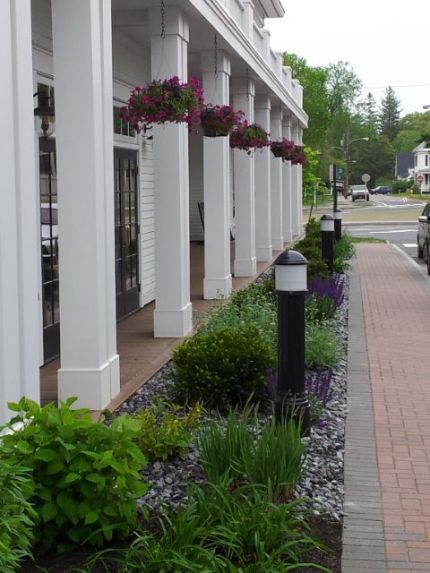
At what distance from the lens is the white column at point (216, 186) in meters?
14.3

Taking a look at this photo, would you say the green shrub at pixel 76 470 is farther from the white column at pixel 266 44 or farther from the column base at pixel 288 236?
the column base at pixel 288 236

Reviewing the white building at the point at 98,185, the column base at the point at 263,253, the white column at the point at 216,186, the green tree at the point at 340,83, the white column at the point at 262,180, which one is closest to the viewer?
the white building at the point at 98,185

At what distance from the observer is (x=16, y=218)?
5.50 metres

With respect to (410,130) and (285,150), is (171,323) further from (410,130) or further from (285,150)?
(410,130)

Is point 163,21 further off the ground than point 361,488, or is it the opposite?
point 163,21

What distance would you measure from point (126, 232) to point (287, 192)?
15076 millimetres

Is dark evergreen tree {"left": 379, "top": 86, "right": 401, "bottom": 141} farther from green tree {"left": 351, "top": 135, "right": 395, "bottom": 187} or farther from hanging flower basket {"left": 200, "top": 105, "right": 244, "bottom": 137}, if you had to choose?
hanging flower basket {"left": 200, "top": 105, "right": 244, "bottom": 137}

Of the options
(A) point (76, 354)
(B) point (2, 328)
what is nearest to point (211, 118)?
(A) point (76, 354)

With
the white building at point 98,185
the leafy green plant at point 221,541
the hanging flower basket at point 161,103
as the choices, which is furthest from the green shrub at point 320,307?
the leafy green plant at point 221,541

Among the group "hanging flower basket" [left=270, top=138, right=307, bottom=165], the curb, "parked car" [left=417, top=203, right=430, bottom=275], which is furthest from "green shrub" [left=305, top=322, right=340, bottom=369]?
"parked car" [left=417, top=203, right=430, bottom=275]

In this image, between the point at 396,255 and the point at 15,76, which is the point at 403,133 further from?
the point at 15,76

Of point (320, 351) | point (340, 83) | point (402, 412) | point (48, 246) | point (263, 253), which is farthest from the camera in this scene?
point (340, 83)

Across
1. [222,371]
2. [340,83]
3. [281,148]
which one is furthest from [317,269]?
[340,83]

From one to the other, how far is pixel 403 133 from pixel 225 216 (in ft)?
551
